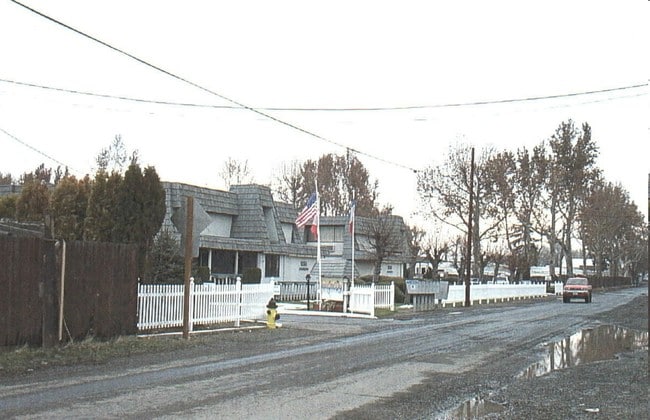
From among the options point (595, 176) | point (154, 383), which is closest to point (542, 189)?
point (595, 176)

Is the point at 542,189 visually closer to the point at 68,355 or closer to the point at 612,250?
the point at 612,250

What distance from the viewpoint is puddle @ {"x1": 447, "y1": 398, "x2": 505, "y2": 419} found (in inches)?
379

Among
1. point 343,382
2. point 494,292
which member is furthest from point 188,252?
point 494,292

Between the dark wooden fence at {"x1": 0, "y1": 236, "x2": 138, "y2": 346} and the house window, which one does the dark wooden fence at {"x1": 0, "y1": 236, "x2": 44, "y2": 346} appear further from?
the house window

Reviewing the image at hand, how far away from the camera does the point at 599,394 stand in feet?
37.5

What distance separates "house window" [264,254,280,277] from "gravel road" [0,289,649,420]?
83.8 ft

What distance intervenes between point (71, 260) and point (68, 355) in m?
2.20

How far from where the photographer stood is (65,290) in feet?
50.8

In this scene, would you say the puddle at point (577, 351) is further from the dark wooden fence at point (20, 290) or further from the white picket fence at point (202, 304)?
the white picket fence at point (202, 304)

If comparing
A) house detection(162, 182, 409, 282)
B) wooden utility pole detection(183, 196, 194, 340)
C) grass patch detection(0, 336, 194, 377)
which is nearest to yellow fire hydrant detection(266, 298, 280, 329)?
wooden utility pole detection(183, 196, 194, 340)

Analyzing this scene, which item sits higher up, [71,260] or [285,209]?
[285,209]

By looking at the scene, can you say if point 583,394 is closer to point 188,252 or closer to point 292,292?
point 188,252

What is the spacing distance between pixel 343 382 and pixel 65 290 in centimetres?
676

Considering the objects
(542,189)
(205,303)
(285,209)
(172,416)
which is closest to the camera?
(172,416)
